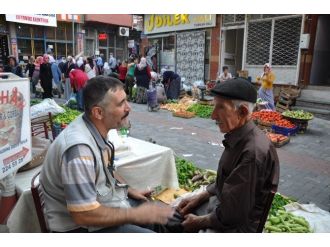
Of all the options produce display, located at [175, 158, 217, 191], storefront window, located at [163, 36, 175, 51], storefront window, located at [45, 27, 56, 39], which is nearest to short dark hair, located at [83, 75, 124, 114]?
produce display, located at [175, 158, 217, 191]

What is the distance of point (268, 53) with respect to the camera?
12.2 meters

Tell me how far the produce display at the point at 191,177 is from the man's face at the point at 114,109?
190cm

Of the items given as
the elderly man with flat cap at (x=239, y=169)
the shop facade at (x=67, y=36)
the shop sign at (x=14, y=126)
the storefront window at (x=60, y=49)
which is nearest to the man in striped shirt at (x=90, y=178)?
the elderly man with flat cap at (x=239, y=169)

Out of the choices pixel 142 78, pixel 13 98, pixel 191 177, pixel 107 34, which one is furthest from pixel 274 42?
pixel 107 34

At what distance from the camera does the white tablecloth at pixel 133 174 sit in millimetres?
2309

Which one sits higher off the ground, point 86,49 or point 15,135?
point 86,49

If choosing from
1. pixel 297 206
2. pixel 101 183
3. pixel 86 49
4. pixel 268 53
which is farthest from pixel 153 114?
pixel 86 49

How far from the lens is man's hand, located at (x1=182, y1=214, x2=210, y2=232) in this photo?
6.90 feet

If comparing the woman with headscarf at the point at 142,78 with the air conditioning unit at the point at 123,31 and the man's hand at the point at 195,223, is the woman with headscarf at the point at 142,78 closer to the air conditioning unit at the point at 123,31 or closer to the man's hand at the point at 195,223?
the man's hand at the point at 195,223

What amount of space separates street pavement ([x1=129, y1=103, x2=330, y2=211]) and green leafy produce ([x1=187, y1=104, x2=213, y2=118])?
0.43 metres

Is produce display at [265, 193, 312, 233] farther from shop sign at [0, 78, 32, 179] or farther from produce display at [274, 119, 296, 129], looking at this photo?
produce display at [274, 119, 296, 129]

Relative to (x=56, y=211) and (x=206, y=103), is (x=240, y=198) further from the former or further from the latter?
(x=206, y=103)

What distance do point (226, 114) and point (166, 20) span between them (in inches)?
635
